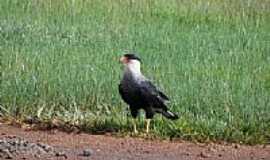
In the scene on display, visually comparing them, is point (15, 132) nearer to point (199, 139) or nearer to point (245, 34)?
point (199, 139)

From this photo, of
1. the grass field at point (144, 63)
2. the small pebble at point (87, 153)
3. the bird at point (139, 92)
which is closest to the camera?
the small pebble at point (87, 153)

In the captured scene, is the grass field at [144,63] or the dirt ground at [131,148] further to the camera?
the grass field at [144,63]

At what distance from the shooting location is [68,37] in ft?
45.5

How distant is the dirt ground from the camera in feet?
27.2

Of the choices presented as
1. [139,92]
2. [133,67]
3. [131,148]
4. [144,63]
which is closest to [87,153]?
[131,148]

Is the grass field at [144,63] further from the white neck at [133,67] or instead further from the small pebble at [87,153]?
the small pebble at [87,153]

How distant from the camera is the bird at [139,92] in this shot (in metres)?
8.97

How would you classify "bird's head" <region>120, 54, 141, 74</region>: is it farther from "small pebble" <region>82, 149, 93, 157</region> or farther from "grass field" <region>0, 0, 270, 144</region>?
"small pebble" <region>82, 149, 93, 157</region>

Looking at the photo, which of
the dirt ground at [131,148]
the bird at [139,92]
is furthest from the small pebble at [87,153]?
the bird at [139,92]

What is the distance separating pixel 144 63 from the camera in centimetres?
1203

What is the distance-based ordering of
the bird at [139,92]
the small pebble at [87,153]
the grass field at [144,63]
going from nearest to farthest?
1. the small pebble at [87,153]
2. the bird at [139,92]
3. the grass field at [144,63]

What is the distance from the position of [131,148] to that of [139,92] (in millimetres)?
647

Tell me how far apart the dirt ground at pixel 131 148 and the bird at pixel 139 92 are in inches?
13.5

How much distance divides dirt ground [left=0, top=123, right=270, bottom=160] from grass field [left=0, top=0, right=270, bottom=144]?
228 millimetres
